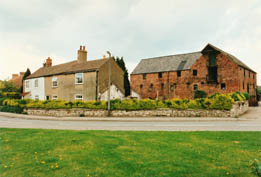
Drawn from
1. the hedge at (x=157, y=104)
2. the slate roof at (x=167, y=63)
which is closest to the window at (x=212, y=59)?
the slate roof at (x=167, y=63)

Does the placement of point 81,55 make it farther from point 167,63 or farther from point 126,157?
point 126,157

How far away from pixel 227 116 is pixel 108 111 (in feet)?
42.0

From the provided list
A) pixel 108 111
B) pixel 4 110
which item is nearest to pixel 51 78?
pixel 4 110

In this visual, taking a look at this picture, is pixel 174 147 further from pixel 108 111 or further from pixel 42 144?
pixel 108 111

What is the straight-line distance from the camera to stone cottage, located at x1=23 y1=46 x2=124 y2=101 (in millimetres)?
28342

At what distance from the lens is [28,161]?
556cm

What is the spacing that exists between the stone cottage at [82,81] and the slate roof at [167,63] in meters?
12.8

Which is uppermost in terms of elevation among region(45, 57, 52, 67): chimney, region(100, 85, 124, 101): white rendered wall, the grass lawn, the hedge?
region(45, 57, 52, 67): chimney

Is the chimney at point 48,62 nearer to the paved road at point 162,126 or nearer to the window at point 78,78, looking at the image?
the window at point 78,78

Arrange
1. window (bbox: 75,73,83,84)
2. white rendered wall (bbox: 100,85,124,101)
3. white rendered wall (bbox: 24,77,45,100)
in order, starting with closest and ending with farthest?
white rendered wall (bbox: 100,85,124,101) → window (bbox: 75,73,83,84) → white rendered wall (bbox: 24,77,45,100)

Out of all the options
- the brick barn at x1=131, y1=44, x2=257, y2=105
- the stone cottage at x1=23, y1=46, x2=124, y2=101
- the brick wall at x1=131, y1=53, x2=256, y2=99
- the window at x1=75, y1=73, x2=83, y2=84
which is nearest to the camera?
the stone cottage at x1=23, y1=46, x2=124, y2=101

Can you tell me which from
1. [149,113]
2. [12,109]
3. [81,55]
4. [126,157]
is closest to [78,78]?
[81,55]

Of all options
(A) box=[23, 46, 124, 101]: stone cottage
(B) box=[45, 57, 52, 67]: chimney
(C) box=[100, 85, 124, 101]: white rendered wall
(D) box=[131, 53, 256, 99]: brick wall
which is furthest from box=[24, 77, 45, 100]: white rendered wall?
(D) box=[131, 53, 256, 99]: brick wall

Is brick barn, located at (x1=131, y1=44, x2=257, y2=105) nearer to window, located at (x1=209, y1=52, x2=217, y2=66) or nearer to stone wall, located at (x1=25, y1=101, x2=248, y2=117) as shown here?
window, located at (x1=209, y1=52, x2=217, y2=66)
